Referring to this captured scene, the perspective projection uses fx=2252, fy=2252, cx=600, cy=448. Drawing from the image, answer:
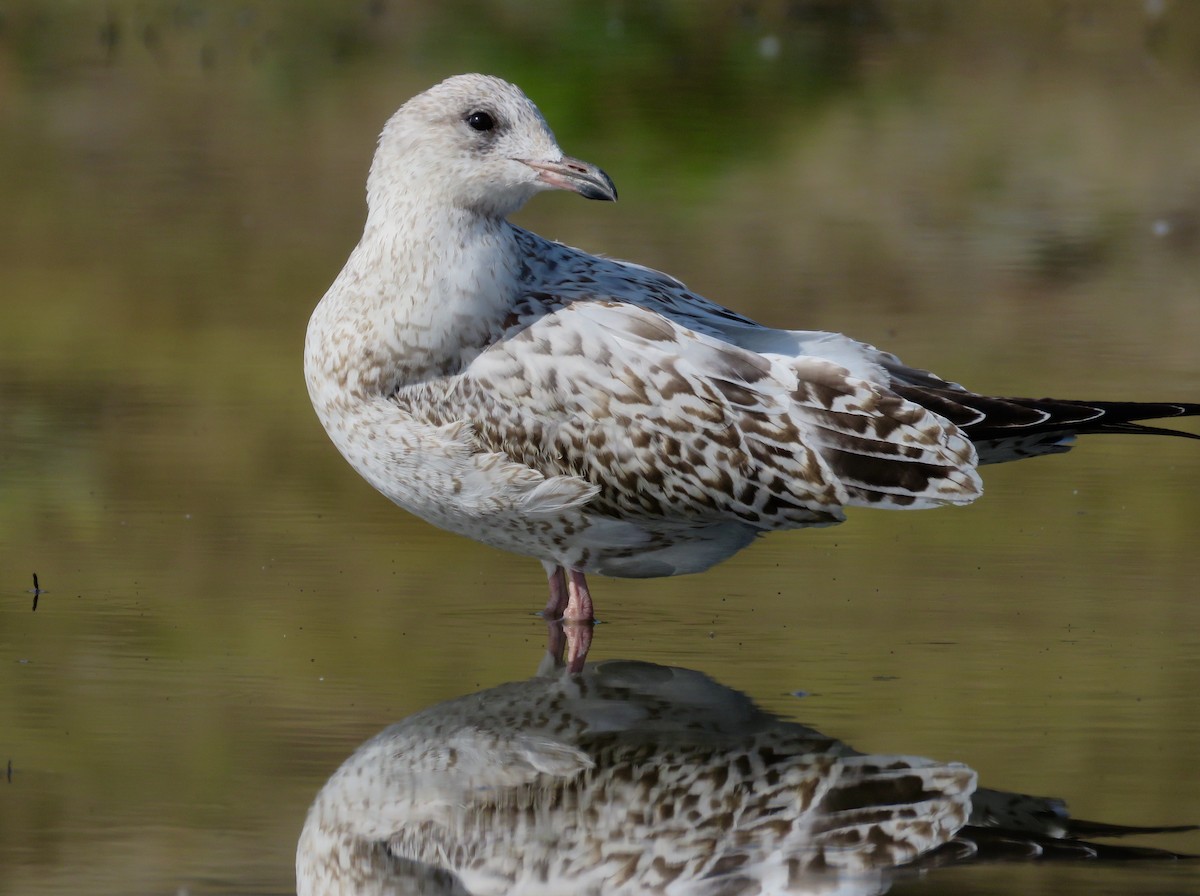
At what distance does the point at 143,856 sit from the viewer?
536 cm

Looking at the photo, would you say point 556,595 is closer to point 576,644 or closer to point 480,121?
point 576,644

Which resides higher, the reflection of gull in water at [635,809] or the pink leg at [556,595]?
the pink leg at [556,595]

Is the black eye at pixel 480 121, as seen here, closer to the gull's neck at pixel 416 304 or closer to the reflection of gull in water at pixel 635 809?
the gull's neck at pixel 416 304

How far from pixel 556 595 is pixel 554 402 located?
2.28 feet

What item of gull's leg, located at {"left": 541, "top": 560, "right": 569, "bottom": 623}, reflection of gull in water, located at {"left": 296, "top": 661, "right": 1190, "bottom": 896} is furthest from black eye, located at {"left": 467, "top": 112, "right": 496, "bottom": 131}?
reflection of gull in water, located at {"left": 296, "top": 661, "right": 1190, "bottom": 896}

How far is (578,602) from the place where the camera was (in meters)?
7.30

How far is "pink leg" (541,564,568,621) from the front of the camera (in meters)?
7.40

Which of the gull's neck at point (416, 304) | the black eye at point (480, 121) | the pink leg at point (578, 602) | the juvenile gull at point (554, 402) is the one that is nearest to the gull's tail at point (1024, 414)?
the juvenile gull at point (554, 402)

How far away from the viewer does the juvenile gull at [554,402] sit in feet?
23.5

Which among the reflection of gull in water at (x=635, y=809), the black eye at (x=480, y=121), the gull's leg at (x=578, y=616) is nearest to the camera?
the reflection of gull in water at (x=635, y=809)

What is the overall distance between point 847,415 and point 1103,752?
1.56 meters

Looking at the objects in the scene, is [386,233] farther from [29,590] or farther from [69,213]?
[69,213]

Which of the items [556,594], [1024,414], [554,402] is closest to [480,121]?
[554,402]

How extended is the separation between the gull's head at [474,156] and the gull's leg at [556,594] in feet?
3.97
